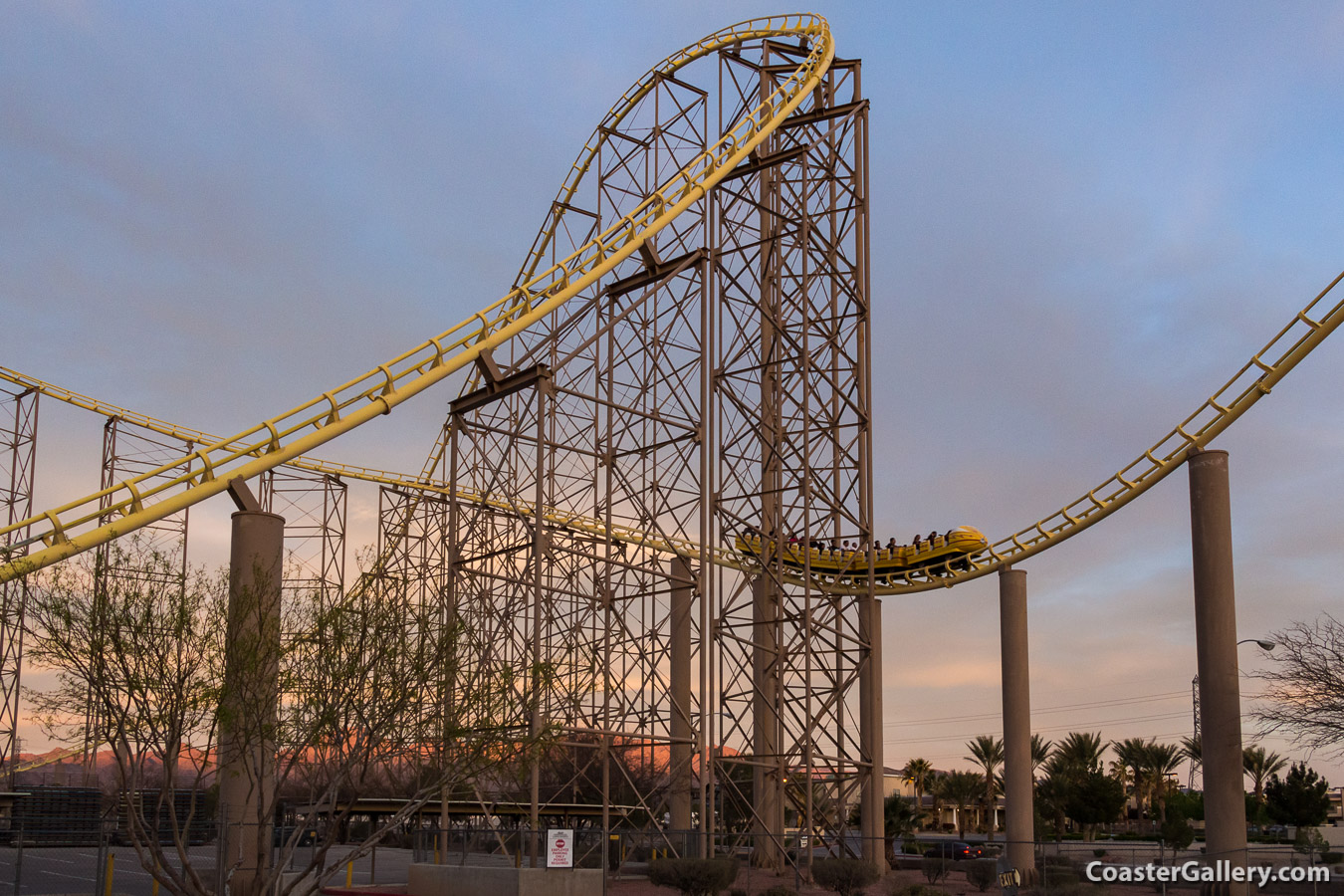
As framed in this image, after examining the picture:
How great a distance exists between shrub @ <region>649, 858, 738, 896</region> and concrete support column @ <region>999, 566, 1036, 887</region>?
7.80m

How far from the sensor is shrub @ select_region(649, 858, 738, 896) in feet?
66.7

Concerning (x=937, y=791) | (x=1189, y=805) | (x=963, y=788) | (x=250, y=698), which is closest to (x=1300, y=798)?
(x=1189, y=805)

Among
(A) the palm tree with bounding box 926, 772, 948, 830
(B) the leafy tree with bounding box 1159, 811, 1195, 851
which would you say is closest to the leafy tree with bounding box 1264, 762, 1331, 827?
(B) the leafy tree with bounding box 1159, 811, 1195, 851

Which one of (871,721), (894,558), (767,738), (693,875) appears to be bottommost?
(693,875)

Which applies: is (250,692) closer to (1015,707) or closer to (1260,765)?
(1015,707)

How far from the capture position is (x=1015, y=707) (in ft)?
88.7

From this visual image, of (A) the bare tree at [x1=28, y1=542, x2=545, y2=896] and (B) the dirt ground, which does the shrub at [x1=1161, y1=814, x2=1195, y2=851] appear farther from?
(A) the bare tree at [x1=28, y1=542, x2=545, y2=896]

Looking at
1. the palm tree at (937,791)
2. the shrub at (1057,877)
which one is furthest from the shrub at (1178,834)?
the shrub at (1057,877)

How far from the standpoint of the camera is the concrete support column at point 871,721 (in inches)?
1046

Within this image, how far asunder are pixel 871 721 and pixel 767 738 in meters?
2.41

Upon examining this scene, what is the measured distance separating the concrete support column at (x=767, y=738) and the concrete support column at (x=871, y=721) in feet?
6.03

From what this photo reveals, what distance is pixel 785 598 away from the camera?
27625mm

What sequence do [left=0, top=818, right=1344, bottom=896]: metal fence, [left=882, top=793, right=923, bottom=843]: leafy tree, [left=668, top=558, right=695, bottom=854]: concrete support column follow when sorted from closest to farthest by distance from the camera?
1. [left=0, top=818, right=1344, bottom=896]: metal fence
2. [left=668, top=558, right=695, bottom=854]: concrete support column
3. [left=882, top=793, right=923, bottom=843]: leafy tree

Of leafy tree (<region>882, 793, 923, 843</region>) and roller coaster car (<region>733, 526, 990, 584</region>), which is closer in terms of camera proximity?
roller coaster car (<region>733, 526, 990, 584</region>)
